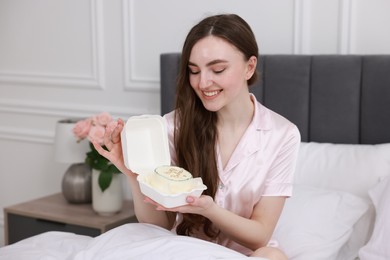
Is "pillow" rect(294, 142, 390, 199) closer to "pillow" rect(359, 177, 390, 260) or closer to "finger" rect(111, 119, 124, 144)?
"pillow" rect(359, 177, 390, 260)

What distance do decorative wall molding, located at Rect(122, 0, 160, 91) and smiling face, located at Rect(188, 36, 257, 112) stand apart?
1314 mm

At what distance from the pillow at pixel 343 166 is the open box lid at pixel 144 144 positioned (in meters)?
0.85

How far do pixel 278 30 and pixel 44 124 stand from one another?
5.18 ft

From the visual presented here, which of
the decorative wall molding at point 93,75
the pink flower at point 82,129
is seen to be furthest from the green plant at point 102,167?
the decorative wall molding at point 93,75

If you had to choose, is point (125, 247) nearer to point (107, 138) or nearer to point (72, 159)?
point (107, 138)

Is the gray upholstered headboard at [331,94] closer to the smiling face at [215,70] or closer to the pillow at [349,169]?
the pillow at [349,169]

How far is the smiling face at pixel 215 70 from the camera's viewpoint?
185cm

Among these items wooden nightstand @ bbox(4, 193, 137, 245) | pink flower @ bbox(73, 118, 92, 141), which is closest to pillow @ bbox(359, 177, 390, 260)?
Result: wooden nightstand @ bbox(4, 193, 137, 245)

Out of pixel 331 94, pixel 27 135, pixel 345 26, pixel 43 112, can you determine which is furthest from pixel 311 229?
pixel 27 135

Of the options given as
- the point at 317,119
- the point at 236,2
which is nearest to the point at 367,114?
the point at 317,119

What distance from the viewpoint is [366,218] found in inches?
89.1

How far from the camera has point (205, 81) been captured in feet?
6.02

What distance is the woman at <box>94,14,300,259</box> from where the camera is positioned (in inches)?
73.2

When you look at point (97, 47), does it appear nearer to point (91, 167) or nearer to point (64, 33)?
point (64, 33)
